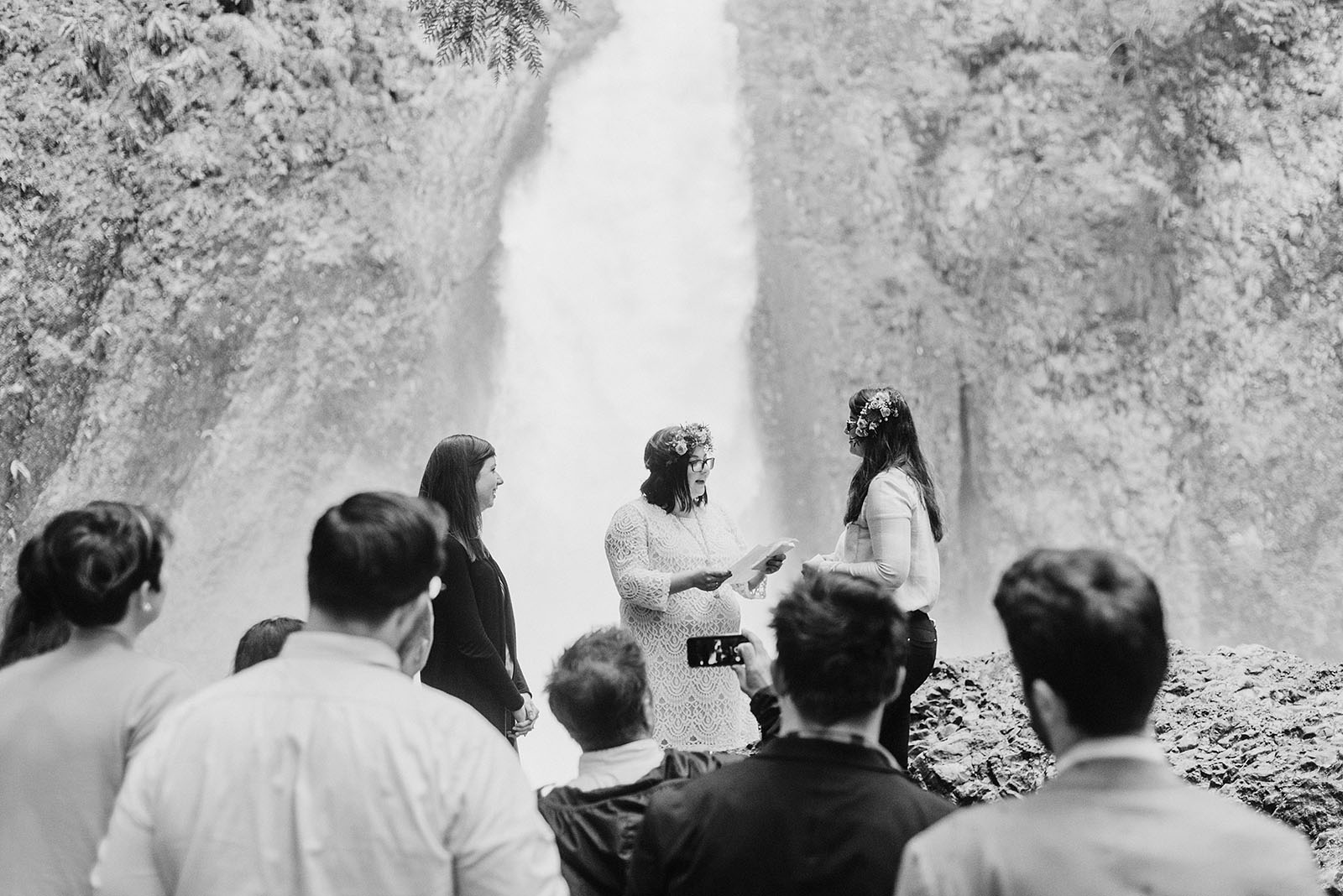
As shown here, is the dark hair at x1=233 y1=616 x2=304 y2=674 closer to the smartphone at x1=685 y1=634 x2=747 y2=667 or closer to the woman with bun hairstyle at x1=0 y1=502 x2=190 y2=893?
the woman with bun hairstyle at x1=0 y1=502 x2=190 y2=893

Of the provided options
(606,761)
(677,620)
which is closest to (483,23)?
(677,620)

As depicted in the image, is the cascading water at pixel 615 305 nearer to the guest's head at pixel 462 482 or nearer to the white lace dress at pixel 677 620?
the white lace dress at pixel 677 620

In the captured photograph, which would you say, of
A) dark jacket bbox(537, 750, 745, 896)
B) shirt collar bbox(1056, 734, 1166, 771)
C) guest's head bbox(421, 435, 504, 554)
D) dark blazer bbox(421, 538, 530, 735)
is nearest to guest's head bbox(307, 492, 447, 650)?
dark jacket bbox(537, 750, 745, 896)

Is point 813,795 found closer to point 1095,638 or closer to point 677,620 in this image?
point 1095,638

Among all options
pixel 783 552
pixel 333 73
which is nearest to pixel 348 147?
pixel 333 73

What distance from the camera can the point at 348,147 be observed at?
40.0 ft

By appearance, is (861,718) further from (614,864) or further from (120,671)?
(120,671)

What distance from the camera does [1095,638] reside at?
5.85 feet

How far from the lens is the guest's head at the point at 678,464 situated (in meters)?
4.95

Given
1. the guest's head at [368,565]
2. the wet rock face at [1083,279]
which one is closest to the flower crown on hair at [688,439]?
the guest's head at [368,565]

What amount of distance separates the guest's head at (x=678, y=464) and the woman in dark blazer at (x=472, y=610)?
65 cm

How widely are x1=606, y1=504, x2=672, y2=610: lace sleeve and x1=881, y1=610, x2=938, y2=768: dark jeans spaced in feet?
3.10

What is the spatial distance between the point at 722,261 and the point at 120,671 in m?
10.4

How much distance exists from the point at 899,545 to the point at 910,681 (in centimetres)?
47
